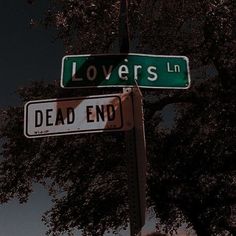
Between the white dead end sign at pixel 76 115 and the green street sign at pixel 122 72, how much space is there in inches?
8.6

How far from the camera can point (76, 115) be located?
14.0 ft

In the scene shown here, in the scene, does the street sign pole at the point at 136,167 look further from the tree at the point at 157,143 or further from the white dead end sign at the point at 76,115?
the tree at the point at 157,143

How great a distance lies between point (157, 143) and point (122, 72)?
42.6 feet

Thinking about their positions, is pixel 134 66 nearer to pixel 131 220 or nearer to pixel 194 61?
pixel 131 220

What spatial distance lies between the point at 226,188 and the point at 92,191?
4405 millimetres

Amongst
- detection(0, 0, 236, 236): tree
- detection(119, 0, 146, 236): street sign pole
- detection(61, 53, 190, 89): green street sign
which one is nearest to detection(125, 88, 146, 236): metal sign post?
detection(119, 0, 146, 236): street sign pole

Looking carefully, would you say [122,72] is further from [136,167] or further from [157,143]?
[157,143]

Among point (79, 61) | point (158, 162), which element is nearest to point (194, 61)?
point (158, 162)

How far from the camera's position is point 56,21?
1462 centimetres

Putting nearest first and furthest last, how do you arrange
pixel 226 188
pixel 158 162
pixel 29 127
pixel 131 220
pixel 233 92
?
pixel 131 220, pixel 29 127, pixel 233 92, pixel 158 162, pixel 226 188

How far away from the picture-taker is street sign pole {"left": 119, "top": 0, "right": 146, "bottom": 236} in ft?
12.4

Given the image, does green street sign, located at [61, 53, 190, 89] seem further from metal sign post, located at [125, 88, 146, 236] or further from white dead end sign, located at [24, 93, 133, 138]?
metal sign post, located at [125, 88, 146, 236]

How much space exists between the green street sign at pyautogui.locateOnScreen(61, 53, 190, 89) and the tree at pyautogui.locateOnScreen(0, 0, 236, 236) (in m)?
8.78

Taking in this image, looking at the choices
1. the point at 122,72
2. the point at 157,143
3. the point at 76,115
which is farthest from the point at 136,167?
the point at 157,143
